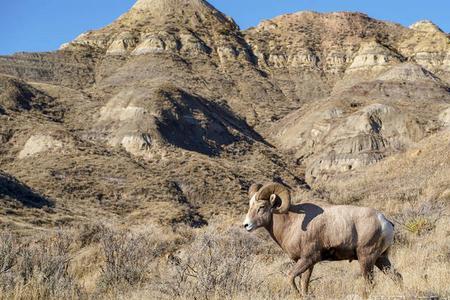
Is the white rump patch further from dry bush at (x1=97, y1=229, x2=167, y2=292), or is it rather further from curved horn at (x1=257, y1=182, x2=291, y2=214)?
dry bush at (x1=97, y1=229, x2=167, y2=292)

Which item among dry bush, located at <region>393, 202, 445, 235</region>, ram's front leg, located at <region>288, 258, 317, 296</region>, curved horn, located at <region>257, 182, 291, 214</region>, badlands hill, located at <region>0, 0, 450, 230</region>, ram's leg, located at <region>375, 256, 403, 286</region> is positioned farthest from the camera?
badlands hill, located at <region>0, 0, 450, 230</region>

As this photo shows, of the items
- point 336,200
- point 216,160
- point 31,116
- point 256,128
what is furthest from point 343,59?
point 336,200

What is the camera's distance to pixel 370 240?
760cm

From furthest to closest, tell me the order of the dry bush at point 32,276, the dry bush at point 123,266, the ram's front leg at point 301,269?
the dry bush at point 123,266
the ram's front leg at point 301,269
the dry bush at point 32,276

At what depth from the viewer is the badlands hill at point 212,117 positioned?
4000cm

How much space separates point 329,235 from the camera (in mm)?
7629

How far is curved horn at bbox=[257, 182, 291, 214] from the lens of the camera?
7.98m

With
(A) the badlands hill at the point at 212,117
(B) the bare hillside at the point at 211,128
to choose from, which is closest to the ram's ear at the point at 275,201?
(B) the bare hillside at the point at 211,128

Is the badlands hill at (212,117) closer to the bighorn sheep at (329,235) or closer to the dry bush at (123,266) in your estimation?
the bighorn sheep at (329,235)

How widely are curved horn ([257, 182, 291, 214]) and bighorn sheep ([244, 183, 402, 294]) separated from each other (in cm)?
2

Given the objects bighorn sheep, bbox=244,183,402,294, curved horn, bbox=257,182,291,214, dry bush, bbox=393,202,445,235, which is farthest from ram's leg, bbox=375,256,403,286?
dry bush, bbox=393,202,445,235

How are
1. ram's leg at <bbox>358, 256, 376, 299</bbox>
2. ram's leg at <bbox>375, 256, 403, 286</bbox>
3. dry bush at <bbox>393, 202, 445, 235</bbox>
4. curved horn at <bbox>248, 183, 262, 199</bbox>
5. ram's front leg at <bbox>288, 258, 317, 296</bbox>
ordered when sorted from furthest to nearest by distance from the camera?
dry bush at <bbox>393, 202, 445, 235</bbox> < curved horn at <bbox>248, 183, 262, 199</bbox> < ram's leg at <bbox>375, 256, 403, 286</bbox> < ram's leg at <bbox>358, 256, 376, 299</bbox> < ram's front leg at <bbox>288, 258, 317, 296</bbox>

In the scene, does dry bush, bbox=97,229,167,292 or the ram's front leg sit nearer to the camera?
the ram's front leg

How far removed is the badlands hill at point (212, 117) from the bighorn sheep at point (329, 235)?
1128cm
